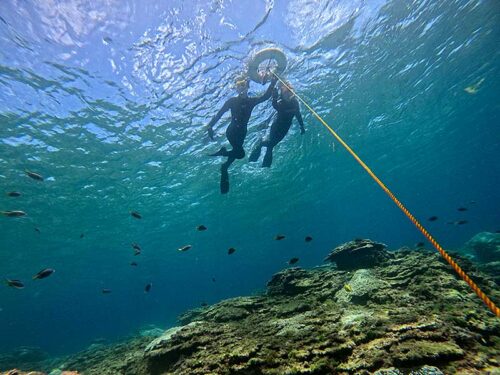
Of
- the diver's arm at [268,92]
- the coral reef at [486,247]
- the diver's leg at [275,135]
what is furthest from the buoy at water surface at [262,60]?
the coral reef at [486,247]

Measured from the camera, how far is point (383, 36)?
15.0 metres

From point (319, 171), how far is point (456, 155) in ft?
112

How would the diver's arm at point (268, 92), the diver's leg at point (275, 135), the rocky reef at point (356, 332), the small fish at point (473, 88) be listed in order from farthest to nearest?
1. the small fish at point (473, 88)
2. the diver's leg at point (275, 135)
3. the diver's arm at point (268, 92)
4. the rocky reef at point (356, 332)

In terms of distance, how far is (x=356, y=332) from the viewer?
14.4 feet

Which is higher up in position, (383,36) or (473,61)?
(473,61)

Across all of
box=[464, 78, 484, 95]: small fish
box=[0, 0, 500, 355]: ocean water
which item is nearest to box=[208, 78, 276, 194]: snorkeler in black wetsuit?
box=[0, 0, 500, 355]: ocean water

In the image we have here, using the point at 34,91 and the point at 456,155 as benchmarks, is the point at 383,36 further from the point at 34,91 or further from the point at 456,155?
the point at 456,155

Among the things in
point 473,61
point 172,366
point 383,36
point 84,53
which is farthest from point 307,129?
point 172,366

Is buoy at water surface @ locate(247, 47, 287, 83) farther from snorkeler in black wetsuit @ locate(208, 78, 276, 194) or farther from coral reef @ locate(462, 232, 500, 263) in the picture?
coral reef @ locate(462, 232, 500, 263)

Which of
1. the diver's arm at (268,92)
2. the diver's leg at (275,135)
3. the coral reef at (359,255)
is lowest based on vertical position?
the coral reef at (359,255)

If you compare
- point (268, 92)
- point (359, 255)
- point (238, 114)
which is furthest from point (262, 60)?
point (359, 255)

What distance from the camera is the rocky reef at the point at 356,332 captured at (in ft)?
11.7

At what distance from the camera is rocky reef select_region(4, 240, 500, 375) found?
3.55 metres

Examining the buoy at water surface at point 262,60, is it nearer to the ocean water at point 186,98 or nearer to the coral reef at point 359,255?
the ocean water at point 186,98
